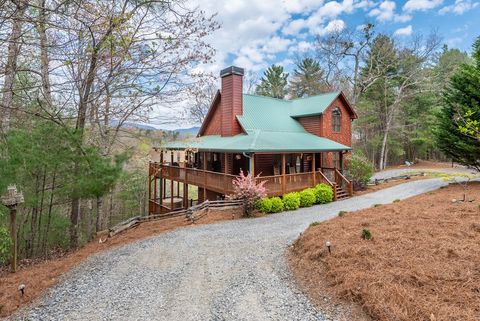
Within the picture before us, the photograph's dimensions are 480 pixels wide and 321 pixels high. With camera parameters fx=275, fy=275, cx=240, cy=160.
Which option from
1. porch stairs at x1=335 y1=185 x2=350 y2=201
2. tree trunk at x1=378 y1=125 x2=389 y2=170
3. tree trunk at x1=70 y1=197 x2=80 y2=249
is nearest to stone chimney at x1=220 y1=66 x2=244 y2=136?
porch stairs at x1=335 y1=185 x2=350 y2=201

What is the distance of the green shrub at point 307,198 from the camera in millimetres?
14297

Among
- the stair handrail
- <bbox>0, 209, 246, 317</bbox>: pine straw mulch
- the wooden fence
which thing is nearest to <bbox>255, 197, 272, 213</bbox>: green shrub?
the wooden fence

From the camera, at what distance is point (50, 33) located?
6.58m

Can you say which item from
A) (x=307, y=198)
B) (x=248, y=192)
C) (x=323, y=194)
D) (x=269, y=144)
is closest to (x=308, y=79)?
(x=323, y=194)

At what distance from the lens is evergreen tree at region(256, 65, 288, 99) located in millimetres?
40562

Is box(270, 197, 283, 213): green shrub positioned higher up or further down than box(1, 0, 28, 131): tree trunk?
further down

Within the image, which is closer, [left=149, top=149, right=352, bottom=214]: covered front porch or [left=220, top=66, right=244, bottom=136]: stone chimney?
[left=149, top=149, right=352, bottom=214]: covered front porch

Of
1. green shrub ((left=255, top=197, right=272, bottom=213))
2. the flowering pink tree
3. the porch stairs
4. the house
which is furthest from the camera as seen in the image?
the porch stairs

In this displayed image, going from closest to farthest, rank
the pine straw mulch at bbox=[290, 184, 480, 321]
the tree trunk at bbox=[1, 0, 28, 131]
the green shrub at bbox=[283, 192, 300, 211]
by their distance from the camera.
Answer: the tree trunk at bbox=[1, 0, 28, 131]
the pine straw mulch at bbox=[290, 184, 480, 321]
the green shrub at bbox=[283, 192, 300, 211]

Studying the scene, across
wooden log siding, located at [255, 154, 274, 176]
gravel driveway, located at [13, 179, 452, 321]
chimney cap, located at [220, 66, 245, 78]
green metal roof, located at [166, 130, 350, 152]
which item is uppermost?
chimney cap, located at [220, 66, 245, 78]

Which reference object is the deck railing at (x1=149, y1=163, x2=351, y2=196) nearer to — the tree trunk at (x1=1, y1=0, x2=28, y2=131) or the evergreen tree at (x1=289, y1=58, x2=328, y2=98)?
the tree trunk at (x1=1, y1=0, x2=28, y2=131)

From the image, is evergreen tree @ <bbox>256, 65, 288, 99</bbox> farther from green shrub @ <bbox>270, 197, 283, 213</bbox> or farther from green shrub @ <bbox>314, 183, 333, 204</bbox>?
green shrub @ <bbox>270, 197, 283, 213</bbox>

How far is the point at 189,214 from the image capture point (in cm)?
1202

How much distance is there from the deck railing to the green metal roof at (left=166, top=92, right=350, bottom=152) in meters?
1.45
